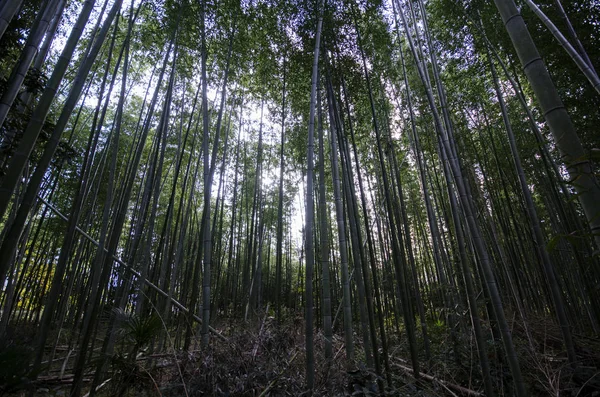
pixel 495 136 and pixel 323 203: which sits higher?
pixel 495 136

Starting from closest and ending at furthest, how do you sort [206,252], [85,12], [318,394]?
[85,12]
[318,394]
[206,252]

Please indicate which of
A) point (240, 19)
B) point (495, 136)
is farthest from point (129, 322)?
point (495, 136)

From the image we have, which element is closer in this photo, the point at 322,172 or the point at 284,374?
the point at 284,374

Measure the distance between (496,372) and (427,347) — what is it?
0.82m

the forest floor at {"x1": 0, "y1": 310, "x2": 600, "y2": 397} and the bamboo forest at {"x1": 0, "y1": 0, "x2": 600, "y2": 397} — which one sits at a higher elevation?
the bamboo forest at {"x1": 0, "y1": 0, "x2": 600, "y2": 397}

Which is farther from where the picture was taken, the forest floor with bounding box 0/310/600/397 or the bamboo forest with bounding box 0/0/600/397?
the forest floor with bounding box 0/310/600/397

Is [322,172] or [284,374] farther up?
[322,172]

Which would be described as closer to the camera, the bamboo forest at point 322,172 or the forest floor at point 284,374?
the bamboo forest at point 322,172

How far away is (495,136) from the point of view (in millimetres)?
5344

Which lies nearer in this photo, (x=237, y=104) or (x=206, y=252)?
(x=206, y=252)

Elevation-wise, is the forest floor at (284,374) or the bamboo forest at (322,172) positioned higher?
the bamboo forest at (322,172)

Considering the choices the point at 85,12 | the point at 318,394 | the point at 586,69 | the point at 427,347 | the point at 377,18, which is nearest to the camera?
the point at 586,69

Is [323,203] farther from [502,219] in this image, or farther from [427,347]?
[502,219]

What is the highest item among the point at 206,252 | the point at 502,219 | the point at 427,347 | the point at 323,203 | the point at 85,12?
the point at 85,12
